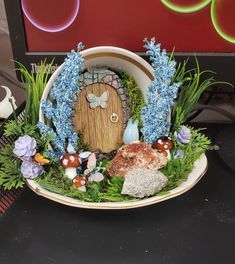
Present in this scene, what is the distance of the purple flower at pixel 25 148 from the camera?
0.47 metres

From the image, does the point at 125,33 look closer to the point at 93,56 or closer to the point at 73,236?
the point at 93,56

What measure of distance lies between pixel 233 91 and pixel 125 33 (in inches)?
10.3

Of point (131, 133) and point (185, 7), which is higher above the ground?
point (185, 7)

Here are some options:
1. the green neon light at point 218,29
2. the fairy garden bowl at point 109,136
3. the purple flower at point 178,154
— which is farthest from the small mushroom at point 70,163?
the green neon light at point 218,29

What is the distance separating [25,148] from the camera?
466mm

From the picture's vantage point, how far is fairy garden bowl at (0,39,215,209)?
45 cm

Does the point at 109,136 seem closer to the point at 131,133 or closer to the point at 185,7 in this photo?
the point at 131,133

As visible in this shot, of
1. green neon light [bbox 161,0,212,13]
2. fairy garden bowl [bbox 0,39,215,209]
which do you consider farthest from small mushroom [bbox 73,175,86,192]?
green neon light [bbox 161,0,212,13]

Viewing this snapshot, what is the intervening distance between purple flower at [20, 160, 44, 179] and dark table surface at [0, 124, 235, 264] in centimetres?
5

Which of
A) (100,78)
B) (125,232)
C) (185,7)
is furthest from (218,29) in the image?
(125,232)

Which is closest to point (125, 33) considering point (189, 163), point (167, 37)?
point (167, 37)

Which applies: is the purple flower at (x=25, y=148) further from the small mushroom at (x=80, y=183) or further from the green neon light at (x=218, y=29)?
the green neon light at (x=218, y=29)

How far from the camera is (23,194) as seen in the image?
521mm

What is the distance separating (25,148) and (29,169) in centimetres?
3
